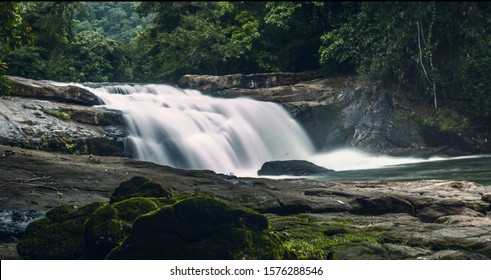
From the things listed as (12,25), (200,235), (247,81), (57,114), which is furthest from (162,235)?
(247,81)

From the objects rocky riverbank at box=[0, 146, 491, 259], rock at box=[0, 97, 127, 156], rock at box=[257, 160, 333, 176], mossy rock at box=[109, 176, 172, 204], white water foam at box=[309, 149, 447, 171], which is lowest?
white water foam at box=[309, 149, 447, 171]

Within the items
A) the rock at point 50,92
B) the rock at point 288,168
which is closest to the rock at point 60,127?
the rock at point 50,92

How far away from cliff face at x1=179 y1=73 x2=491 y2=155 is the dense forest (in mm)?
970

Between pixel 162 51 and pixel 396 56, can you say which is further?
pixel 162 51

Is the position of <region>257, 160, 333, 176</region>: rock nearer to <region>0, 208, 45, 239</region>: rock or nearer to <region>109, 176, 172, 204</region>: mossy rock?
<region>109, 176, 172, 204</region>: mossy rock

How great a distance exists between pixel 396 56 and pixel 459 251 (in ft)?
75.8

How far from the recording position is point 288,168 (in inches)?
1024

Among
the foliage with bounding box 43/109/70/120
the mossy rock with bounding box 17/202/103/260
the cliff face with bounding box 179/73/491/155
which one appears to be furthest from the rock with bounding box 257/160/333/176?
the mossy rock with bounding box 17/202/103/260

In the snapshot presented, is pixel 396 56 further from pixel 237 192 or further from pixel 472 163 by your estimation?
pixel 237 192

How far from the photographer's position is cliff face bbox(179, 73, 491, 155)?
3200cm

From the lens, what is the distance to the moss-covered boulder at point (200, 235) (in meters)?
10.1

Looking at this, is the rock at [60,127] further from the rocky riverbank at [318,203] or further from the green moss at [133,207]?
the green moss at [133,207]

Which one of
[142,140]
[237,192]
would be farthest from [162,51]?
[237,192]

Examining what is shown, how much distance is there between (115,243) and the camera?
424 inches
